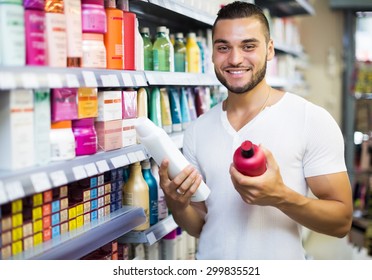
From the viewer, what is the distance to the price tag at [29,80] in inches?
65.6

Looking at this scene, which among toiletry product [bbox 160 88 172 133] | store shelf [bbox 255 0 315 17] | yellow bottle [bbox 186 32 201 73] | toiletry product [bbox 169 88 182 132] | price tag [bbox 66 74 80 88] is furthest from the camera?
store shelf [bbox 255 0 315 17]

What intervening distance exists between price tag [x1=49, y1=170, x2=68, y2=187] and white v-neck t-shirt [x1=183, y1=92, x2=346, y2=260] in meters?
0.58

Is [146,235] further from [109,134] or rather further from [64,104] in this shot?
[64,104]

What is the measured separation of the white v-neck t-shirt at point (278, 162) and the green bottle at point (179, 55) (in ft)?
3.41

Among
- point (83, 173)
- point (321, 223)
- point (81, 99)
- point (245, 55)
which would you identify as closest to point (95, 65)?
point (81, 99)

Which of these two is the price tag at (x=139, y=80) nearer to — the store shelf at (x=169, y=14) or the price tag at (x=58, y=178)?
the store shelf at (x=169, y=14)

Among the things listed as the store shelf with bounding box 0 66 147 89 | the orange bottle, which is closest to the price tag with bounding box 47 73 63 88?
the store shelf with bounding box 0 66 147 89

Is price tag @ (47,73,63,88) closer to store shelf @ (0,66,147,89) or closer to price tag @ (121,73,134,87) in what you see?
store shelf @ (0,66,147,89)

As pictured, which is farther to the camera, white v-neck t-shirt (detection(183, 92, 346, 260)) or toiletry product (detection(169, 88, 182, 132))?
toiletry product (detection(169, 88, 182, 132))

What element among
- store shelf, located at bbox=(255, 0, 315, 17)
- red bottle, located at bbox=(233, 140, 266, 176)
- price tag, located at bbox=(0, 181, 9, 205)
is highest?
store shelf, located at bbox=(255, 0, 315, 17)

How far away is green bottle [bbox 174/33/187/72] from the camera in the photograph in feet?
10.3

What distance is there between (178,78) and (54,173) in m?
1.24

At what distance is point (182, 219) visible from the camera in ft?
7.45

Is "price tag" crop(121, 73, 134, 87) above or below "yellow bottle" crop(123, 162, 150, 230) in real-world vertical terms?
above
